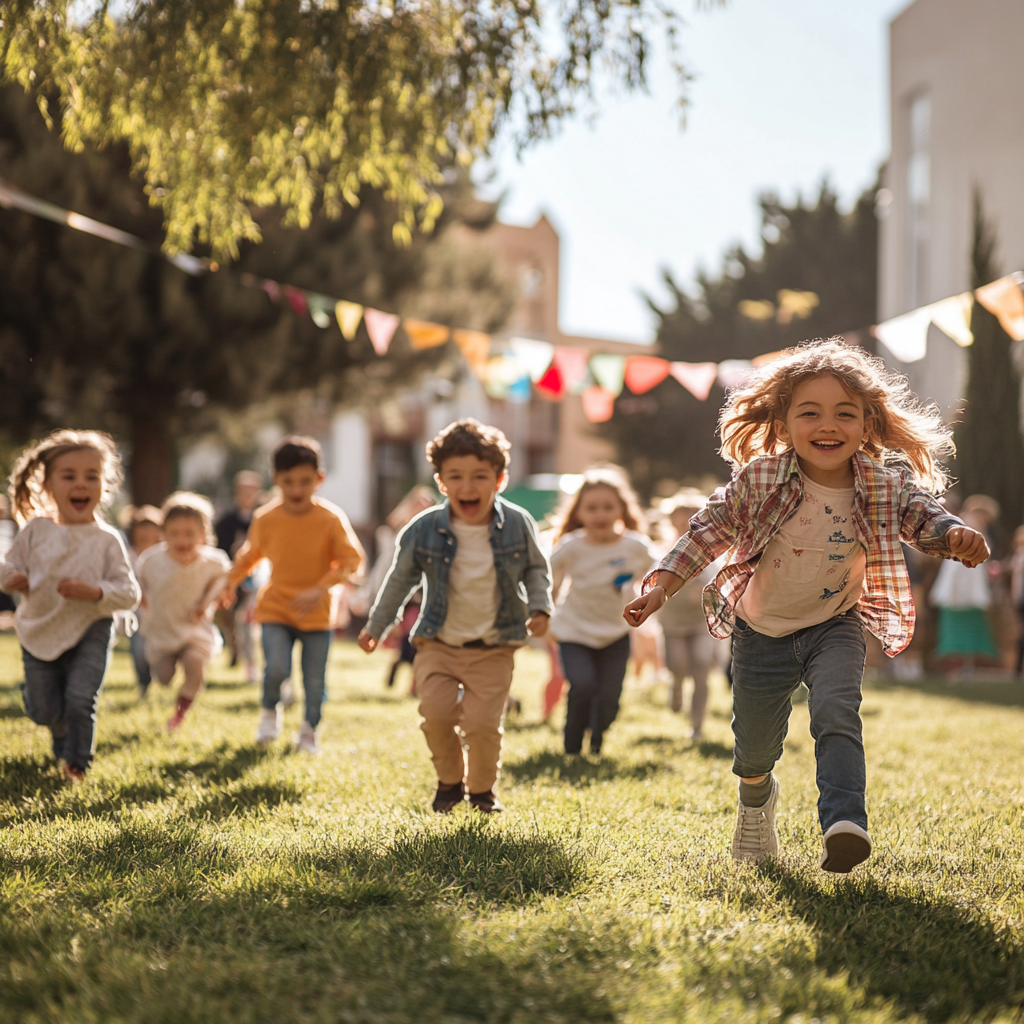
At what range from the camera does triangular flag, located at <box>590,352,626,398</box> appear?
12.6m

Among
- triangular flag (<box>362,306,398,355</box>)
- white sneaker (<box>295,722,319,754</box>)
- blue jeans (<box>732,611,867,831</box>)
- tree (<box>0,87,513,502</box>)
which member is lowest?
white sneaker (<box>295,722,319,754</box>)

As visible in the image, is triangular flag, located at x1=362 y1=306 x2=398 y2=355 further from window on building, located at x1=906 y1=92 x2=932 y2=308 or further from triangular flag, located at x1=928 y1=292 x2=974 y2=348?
window on building, located at x1=906 y1=92 x2=932 y2=308

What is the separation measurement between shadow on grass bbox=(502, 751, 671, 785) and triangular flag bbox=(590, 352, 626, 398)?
6.71 m

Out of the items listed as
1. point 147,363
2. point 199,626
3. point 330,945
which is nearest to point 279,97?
point 199,626

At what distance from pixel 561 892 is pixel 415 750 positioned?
3.34 metres

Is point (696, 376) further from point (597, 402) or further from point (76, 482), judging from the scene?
point (76, 482)

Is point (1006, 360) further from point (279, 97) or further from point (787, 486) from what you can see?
point (787, 486)

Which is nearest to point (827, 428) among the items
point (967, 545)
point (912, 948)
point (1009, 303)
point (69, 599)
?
point (967, 545)

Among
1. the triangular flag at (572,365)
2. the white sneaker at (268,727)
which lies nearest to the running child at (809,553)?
the white sneaker at (268,727)

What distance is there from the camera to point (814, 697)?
12.1ft

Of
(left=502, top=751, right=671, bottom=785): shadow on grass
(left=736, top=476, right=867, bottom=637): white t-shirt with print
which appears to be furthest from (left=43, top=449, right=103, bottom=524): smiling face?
(left=736, top=476, right=867, bottom=637): white t-shirt with print

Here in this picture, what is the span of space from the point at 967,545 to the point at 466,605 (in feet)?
7.21

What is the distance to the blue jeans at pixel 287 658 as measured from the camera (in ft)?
22.7

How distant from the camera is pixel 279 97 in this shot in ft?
23.2
